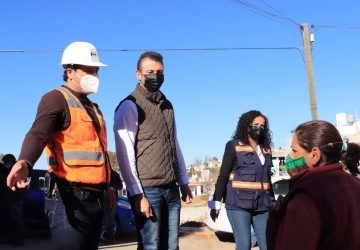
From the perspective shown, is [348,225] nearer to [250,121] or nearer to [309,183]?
[309,183]

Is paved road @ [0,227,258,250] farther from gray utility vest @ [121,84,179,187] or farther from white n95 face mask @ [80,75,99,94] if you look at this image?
white n95 face mask @ [80,75,99,94]

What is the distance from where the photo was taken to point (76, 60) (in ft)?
11.5

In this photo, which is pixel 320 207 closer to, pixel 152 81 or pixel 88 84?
pixel 88 84

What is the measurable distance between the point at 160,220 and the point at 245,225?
153cm

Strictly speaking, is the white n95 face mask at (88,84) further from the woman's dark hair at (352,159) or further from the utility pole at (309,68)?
the utility pole at (309,68)

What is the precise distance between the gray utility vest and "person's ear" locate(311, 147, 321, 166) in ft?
5.02

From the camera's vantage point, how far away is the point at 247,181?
537 cm

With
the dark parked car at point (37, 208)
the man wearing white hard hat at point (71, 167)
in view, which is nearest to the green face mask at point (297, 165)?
the man wearing white hard hat at point (71, 167)

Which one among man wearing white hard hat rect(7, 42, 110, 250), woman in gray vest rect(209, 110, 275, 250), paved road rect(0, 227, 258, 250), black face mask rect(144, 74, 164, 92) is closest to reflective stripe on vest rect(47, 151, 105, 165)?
man wearing white hard hat rect(7, 42, 110, 250)

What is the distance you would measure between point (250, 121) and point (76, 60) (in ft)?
8.67

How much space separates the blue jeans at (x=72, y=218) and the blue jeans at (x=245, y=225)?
2.23m

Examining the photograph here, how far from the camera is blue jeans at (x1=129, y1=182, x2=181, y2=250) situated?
388cm

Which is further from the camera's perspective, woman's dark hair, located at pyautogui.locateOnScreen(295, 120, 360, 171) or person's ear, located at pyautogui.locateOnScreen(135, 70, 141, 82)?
person's ear, located at pyautogui.locateOnScreen(135, 70, 141, 82)

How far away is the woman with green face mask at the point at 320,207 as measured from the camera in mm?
2398
